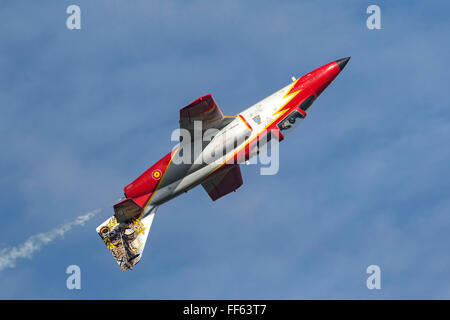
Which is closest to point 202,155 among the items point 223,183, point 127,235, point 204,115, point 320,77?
point 204,115

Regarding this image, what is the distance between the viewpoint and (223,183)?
181 feet

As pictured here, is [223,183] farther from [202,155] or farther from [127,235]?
[127,235]

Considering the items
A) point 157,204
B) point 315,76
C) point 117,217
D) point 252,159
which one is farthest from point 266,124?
point 117,217

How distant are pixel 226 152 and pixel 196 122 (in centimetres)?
354

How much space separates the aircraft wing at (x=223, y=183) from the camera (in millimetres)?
54953

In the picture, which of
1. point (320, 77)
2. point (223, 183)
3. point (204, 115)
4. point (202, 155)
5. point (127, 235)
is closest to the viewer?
point (204, 115)

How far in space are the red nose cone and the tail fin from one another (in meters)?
16.4

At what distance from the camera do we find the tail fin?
53.0m

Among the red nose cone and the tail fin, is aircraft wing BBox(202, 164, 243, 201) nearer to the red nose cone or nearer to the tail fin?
the tail fin

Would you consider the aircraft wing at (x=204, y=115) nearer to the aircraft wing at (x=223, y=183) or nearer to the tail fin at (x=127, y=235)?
the aircraft wing at (x=223, y=183)

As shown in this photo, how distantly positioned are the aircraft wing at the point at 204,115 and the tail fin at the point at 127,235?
812cm

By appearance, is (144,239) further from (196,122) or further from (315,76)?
(315,76)

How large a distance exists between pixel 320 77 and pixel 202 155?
12.5 metres

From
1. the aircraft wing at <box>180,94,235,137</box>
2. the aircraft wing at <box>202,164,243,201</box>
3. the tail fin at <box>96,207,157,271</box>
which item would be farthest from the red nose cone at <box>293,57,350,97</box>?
the tail fin at <box>96,207,157,271</box>
